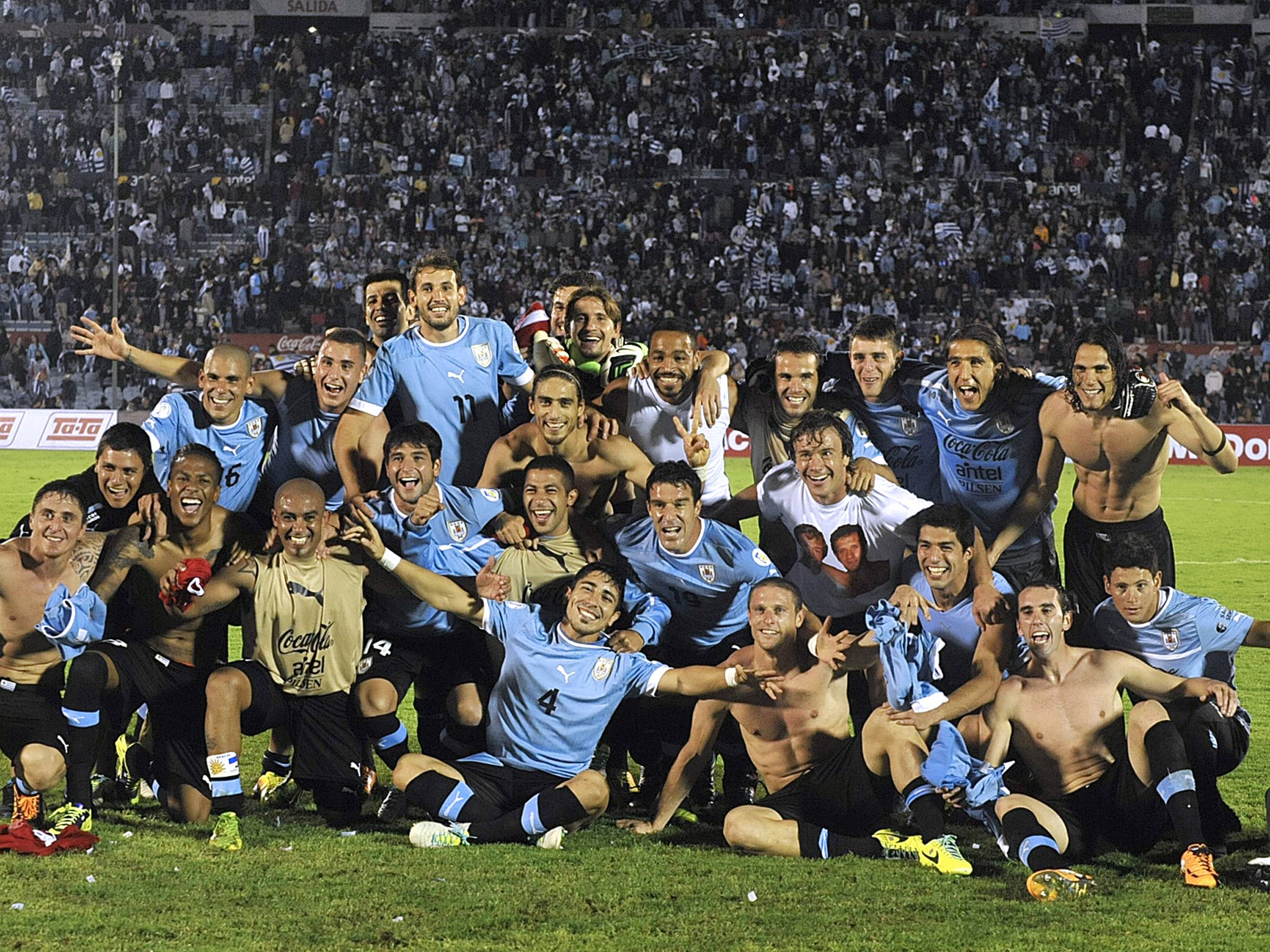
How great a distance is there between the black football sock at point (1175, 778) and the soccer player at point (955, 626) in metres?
0.59

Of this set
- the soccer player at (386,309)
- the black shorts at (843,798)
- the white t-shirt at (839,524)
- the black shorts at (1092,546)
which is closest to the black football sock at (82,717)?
the soccer player at (386,309)

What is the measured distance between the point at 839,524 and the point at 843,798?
125 cm

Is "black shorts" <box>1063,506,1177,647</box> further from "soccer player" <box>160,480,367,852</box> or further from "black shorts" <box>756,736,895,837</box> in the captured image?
"soccer player" <box>160,480,367,852</box>

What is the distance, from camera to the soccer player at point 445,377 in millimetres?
7238

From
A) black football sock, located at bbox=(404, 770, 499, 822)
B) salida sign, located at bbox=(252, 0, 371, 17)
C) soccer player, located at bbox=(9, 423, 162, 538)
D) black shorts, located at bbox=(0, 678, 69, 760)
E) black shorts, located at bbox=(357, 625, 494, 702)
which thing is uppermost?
salida sign, located at bbox=(252, 0, 371, 17)

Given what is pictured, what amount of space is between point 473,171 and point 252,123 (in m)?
5.62

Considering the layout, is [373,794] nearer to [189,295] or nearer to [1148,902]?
[1148,902]

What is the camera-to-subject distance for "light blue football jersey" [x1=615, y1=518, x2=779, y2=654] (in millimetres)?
6535

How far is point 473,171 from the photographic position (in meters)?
33.6

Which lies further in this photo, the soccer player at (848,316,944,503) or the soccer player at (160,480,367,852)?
the soccer player at (848,316,944,503)

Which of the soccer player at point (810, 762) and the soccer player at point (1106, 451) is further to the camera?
the soccer player at point (1106, 451)

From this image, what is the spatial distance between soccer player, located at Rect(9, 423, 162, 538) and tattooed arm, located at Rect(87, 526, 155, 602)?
166 mm

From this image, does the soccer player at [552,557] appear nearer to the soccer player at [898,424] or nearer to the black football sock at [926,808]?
the black football sock at [926,808]

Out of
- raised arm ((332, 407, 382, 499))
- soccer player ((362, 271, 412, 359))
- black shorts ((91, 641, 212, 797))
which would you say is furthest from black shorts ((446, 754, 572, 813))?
soccer player ((362, 271, 412, 359))
